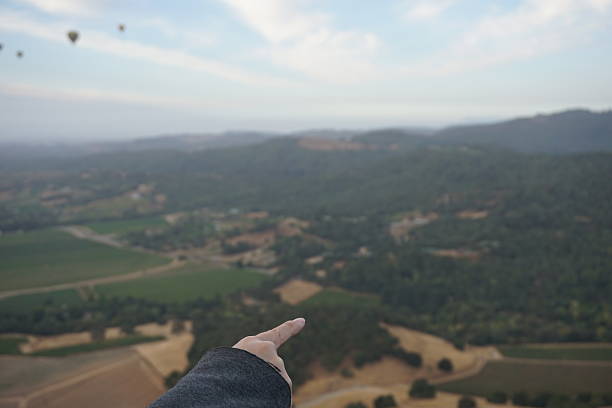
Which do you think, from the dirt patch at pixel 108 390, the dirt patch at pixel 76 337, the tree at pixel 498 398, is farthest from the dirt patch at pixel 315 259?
the tree at pixel 498 398

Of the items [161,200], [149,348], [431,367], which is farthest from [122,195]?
[431,367]

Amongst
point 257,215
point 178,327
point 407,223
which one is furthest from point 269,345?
point 257,215

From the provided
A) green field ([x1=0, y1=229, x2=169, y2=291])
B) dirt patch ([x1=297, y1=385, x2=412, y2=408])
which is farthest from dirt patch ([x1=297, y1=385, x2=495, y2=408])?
green field ([x1=0, y1=229, x2=169, y2=291])

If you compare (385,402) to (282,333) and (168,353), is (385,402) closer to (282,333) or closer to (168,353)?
(168,353)

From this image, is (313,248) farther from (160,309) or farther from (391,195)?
(391,195)

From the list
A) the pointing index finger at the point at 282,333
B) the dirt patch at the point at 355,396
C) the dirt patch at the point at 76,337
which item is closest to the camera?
the pointing index finger at the point at 282,333

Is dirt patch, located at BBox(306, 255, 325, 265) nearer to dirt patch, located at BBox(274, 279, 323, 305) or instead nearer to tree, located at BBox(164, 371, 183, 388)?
dirt patch, located at BBox(274, 279, 323, 305)

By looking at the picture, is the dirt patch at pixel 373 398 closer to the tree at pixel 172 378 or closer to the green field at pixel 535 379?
the green field at pixel 535 379
